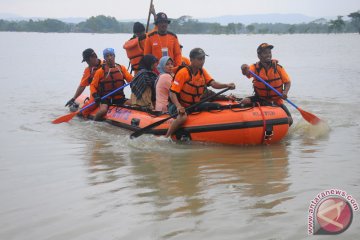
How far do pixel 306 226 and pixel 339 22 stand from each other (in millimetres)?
85560

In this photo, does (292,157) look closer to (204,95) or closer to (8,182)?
(204,95)

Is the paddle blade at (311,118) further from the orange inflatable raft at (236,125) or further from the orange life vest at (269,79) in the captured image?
the orange inflatable raft at (236,125)

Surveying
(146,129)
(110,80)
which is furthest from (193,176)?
(110,80)

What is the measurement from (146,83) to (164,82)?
75cm

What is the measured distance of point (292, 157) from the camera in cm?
645

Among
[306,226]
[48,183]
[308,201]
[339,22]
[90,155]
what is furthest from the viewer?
[339,22]

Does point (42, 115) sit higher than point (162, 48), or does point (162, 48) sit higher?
point (162, 48)

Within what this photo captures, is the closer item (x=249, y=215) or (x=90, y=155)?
(x=249, y=215)

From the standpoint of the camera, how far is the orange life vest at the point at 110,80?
29.9ft

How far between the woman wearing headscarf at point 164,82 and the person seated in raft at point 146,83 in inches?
20.5

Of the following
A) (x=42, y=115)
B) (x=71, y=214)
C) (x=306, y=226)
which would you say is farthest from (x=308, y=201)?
(x=42, y=115)

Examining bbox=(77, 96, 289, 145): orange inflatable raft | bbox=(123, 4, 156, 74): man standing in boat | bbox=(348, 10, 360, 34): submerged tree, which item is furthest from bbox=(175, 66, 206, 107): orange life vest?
bbox=(348, 10, 360, 34): submerged tree

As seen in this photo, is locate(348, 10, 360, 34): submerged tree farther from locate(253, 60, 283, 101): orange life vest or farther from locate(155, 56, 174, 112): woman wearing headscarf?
locate(155, 56, 174, 112): woman wearing headscarf

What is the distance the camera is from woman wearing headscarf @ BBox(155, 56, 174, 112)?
25.6ft
